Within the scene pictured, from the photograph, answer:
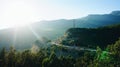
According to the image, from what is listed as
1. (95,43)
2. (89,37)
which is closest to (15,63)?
(95,43)

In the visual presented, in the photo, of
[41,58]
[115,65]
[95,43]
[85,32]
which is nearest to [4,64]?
[41,58]

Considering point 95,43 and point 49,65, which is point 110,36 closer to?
point 95,43

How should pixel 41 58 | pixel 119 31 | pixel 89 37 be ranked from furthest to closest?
1. pixel 119 31
2. pixel 89 37
3. pixel 41 58

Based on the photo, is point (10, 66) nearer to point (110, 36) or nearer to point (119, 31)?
point (110, 36)

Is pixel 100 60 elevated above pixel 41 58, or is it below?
above

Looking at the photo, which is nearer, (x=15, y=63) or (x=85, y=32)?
(x=15, y=63)

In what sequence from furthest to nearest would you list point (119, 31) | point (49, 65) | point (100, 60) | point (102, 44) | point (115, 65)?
point (119, 31) < point (102, 44) < point (49, 65) < point (100, 60) < point (115, 65)

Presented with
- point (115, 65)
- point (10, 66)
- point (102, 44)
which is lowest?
point (102, 44)

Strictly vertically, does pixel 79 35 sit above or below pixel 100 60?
below

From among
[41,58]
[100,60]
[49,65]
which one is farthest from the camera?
[41,58]
